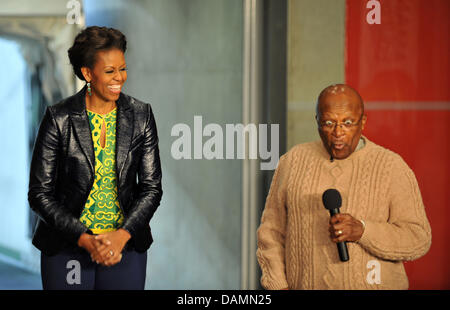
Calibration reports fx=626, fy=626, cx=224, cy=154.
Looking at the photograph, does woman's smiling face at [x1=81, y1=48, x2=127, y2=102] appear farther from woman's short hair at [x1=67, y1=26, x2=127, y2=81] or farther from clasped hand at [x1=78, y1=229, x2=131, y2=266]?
clasped hand at [x1=78, y1=229, x2=131, y2=266]

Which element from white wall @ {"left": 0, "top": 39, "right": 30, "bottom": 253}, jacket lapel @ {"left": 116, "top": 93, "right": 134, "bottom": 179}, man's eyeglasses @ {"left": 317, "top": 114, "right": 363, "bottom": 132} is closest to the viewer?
man's eyeglasses @ {"left": 317, "top": 114, "right": 363, "bottom": 132}

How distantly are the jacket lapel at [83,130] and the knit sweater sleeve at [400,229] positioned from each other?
1094mm

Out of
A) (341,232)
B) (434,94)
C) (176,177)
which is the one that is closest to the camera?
(341,232)


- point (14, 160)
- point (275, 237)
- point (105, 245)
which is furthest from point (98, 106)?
point (14, 160)

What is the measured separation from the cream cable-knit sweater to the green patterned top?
2.03 ft

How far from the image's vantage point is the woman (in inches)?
96.7

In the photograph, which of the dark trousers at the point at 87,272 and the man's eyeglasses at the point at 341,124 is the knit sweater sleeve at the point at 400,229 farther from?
the dark trousers at the point at 87,272

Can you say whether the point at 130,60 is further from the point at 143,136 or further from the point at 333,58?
the point at 143,136

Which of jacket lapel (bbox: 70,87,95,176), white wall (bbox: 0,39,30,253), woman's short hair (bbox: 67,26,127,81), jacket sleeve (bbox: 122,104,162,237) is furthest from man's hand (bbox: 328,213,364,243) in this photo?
white wall (bbox: 0,39,30,253)

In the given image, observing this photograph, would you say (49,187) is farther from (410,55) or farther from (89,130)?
(410,55)

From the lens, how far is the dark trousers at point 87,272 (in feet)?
8.25

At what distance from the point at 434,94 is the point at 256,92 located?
3.97ft

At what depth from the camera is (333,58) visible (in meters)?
4.25

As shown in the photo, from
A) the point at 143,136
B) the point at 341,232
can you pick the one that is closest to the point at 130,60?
the point at 143,136
